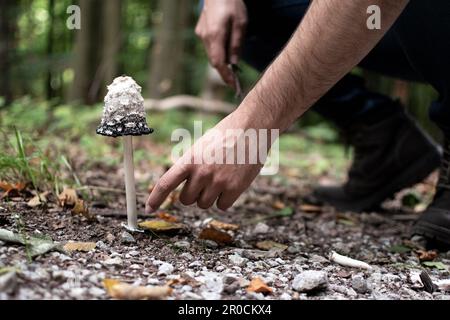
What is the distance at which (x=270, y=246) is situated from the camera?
183 cm

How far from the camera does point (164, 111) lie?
637 centimetres

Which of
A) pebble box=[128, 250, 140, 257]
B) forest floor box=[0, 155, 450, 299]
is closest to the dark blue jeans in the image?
forest floor box=[0, 155, 450, 299]

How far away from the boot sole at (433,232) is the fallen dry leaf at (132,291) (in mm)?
1188

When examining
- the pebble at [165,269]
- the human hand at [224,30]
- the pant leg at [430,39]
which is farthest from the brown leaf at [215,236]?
the pant leg at [430,39]

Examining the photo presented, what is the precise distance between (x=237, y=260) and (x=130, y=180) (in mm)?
418

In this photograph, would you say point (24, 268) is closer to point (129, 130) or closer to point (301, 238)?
point (129, 130)

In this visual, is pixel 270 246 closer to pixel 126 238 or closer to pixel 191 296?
pixel 126 238

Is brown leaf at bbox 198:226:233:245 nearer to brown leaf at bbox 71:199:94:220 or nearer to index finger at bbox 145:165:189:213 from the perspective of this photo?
index finger at bbox 145:165:189:213

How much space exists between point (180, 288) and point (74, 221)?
0.61 m

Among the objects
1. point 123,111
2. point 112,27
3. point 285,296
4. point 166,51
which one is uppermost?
point 112,27

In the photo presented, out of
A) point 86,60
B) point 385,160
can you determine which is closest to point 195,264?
point 385,160

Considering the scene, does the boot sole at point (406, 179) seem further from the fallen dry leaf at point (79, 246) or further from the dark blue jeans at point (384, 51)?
the fallen dry leaf at point (79, 246)

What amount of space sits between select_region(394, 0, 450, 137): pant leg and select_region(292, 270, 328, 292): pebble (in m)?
1.01

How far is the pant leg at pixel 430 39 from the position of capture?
184cm
